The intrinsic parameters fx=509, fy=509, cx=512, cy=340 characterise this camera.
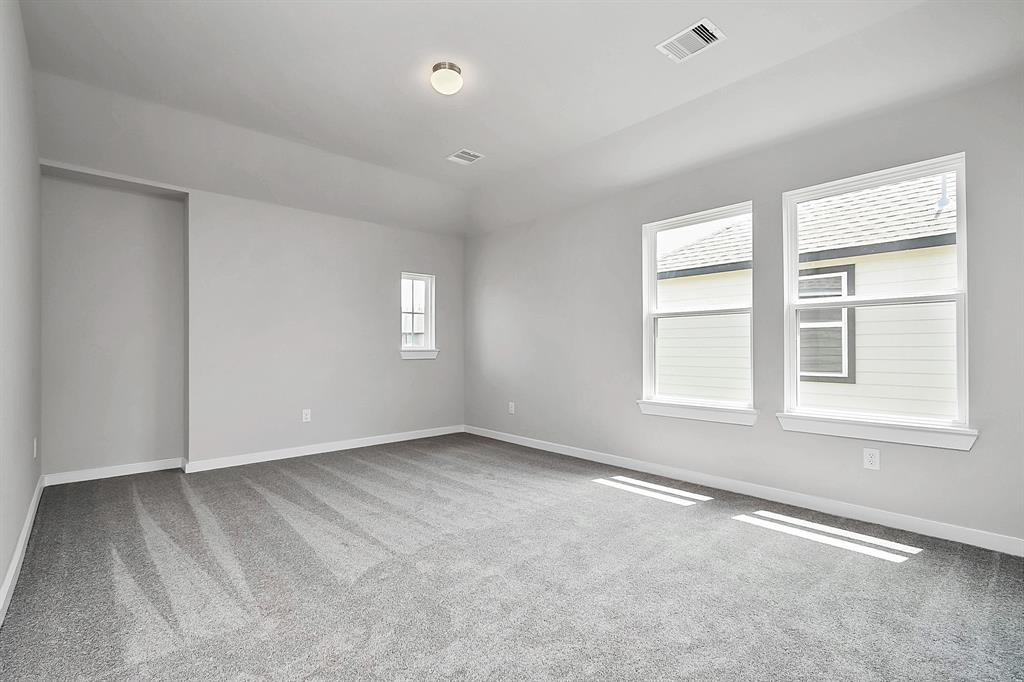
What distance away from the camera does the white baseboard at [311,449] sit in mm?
4574

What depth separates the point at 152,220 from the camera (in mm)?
4598

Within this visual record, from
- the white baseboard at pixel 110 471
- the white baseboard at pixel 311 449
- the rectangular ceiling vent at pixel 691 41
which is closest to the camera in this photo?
the rectangular ceiling vent at pixel 691 41

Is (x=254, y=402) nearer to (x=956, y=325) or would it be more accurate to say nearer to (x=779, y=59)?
(x=779, y=59)

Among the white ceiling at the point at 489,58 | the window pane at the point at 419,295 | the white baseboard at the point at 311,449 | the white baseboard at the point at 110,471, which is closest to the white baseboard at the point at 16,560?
the white baseboard at the point at 110,471

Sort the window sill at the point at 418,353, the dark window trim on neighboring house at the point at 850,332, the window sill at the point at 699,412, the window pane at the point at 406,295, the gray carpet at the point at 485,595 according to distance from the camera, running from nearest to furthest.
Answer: the gray carpet at the point at 485,595 < the dark window trim on neighboring house at the point at 850,332 < the window sill at the point at 699,412 < the window sill at the point at 418,353 < the window pane at the point at 406,295

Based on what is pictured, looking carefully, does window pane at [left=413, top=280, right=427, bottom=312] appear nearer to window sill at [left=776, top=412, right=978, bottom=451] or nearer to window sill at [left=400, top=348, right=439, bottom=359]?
window sill at [left=400, top=348, right=439, bottom=359]

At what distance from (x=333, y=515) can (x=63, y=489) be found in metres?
2.40

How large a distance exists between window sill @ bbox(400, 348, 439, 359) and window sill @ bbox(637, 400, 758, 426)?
8.98 ft

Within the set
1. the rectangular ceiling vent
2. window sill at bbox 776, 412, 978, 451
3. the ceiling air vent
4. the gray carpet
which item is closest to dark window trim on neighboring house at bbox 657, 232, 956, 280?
window sill at bbox 776, 412, 978, 451

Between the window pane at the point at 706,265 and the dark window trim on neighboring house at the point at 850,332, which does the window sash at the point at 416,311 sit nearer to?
the window pane at the point at 706,265

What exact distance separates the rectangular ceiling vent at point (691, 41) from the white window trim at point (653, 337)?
130 cm

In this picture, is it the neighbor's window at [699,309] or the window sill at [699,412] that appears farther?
the neighbor's window at [699,309]

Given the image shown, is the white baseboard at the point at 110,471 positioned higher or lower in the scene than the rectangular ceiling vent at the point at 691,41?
lower

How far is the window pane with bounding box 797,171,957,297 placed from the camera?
2984 mm
